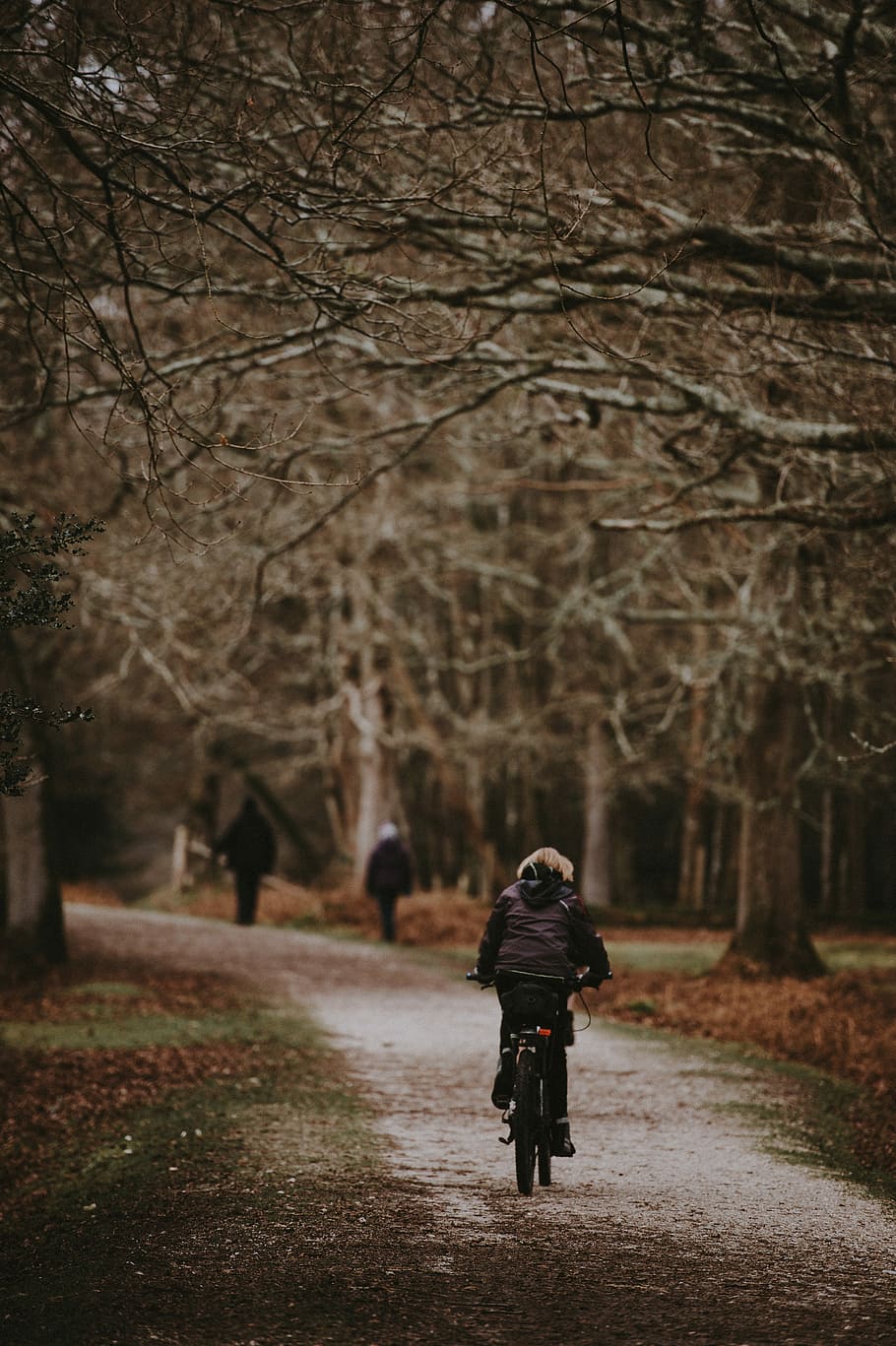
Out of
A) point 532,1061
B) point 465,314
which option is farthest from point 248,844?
point 532,1061

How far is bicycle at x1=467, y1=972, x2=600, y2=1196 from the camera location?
6520mm

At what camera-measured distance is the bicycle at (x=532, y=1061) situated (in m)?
6.52

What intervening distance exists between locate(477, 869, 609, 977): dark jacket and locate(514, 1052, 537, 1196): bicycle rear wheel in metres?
0.49

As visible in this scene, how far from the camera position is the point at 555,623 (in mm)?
18859

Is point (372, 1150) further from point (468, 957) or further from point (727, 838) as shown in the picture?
point (727, 838)

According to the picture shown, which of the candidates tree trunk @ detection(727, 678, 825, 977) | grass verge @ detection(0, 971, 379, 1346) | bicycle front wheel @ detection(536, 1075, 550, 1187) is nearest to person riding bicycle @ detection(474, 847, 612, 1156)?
bicycle front wheel @ detection(536, 1075, 550, 1187)

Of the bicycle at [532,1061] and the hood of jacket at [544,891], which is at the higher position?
the hood of jacket at [544,891]

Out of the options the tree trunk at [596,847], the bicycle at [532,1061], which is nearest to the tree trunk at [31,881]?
the bicycle at [532,1061]

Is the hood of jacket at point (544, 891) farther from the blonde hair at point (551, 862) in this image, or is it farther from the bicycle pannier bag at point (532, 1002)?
the bicycle pannier bag at point (532, 1002)

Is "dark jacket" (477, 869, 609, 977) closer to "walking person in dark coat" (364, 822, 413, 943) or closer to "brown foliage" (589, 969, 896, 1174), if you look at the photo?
"brown foliage" (589, 969, 896, 1174)

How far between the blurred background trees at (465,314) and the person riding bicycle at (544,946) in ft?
7.97

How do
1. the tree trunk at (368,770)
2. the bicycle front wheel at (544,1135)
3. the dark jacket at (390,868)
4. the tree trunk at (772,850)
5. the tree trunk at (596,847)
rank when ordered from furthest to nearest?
the tree trunk at (596,847) < the tree trunk at (368,770) < the dark jacket at (390,868) < the tree trunk at (772,850) < the bicycle front wheel at (544,1135)

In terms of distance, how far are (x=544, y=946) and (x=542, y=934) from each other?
63 mm

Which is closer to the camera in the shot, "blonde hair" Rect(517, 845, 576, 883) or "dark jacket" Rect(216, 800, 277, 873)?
"blonde hair" Rect(517, 845, 576, 883)
